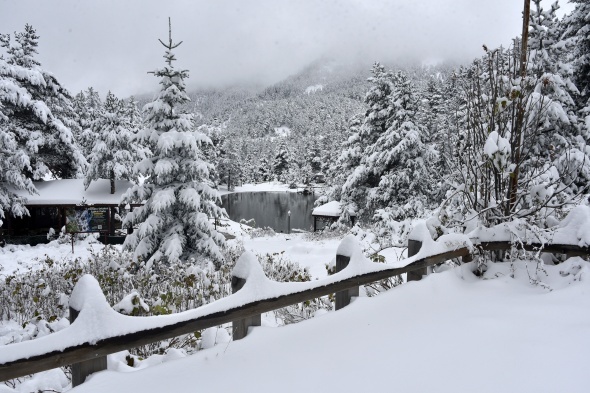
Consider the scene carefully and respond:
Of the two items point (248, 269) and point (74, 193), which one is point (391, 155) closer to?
point (248, 269)

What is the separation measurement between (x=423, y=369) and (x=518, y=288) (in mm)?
2672

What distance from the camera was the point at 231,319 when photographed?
9.98ft

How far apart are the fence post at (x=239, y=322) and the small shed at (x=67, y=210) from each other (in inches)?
765

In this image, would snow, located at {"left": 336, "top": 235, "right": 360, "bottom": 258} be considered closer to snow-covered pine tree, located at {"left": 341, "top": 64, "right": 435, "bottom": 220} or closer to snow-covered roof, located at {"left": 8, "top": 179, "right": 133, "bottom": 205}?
snow-covered pine tree, located at {"left": 341, "top": 64, "right": 435, "bottom": 220}

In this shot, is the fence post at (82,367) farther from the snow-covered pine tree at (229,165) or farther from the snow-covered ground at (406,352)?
the snow-covered pine tree at (229,165)

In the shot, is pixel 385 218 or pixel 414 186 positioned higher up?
pixel 414 186

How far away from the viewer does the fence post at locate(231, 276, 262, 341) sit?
3181 mm

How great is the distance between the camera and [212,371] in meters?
2.83

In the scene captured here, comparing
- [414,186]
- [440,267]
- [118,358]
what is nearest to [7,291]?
[118,358]

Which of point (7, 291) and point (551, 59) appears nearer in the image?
point (7, 291)

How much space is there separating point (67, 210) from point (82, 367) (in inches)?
815

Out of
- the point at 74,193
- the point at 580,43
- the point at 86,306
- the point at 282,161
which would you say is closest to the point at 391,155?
the point at 580,43

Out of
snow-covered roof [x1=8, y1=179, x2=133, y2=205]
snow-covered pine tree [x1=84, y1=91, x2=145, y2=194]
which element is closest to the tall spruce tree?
snow-covered roof [x1=8, y1=179, x2=133, y2=205]

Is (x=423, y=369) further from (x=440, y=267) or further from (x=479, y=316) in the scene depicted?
(x=440, y=267)
